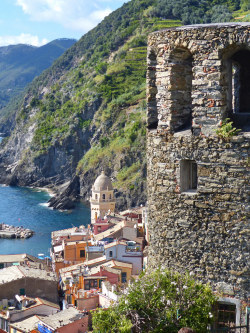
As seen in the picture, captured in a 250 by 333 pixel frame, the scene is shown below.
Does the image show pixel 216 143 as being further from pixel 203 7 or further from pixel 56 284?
pixel 203 7

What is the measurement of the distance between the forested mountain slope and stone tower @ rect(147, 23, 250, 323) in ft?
308

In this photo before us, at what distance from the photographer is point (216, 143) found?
928cm

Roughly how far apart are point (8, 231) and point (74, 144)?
52657mm

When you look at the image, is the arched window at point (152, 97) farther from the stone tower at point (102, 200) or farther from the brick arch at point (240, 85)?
the stone tower at point (102, 200)

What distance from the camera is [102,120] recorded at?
13412cm

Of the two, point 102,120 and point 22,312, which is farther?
point 102,120

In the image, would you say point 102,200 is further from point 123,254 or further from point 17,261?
point 123,254

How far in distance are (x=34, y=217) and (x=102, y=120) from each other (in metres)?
39.9

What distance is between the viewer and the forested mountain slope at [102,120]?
117m

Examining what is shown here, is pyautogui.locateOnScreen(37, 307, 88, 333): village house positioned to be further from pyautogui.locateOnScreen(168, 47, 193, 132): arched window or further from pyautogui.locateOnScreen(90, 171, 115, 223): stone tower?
pyautogui.locateOnScreen(90, 171, 115, 223): stone tower

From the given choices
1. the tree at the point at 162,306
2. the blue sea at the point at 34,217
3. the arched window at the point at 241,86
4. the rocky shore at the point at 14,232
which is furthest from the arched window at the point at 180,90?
the rocky shore at the point at 14,232

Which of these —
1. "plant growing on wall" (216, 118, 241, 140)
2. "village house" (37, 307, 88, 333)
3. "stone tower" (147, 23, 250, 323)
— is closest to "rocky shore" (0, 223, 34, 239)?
"village house" (37, 307, 88, 333)

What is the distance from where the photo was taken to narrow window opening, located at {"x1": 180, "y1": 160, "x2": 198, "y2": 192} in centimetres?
975

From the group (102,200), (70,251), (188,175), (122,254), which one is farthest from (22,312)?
(102,200)
